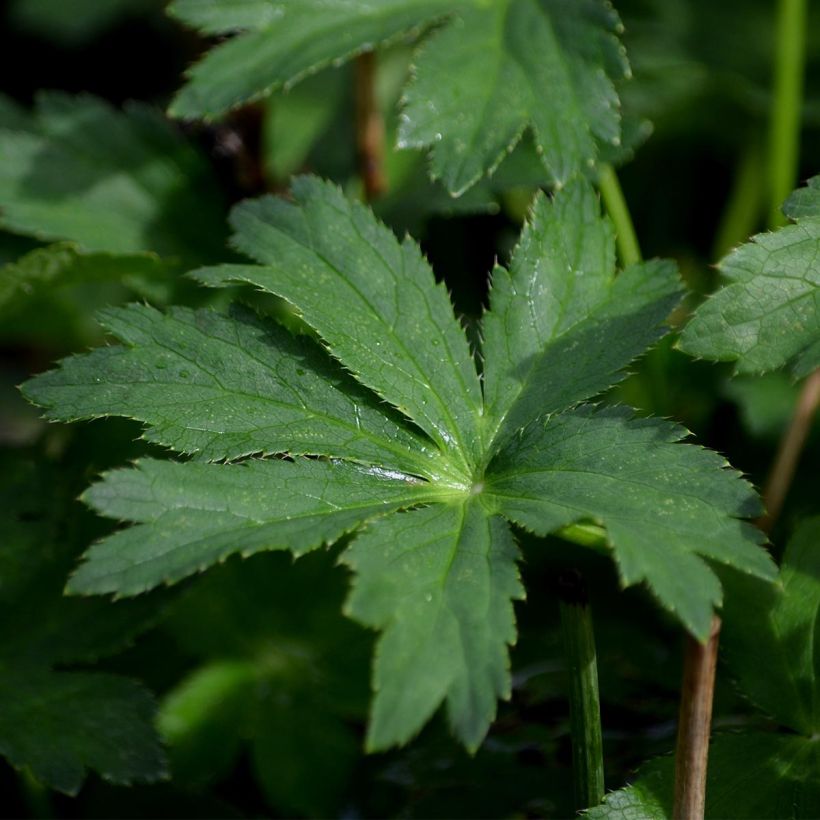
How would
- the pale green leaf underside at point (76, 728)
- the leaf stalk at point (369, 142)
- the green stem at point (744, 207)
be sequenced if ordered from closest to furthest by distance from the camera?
the pale green leaf underside at point (76, 728) → the leaf stalk at point (369, 142) → the green stem at point (744, 207)

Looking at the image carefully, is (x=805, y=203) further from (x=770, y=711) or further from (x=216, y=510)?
(x=216, y=510)

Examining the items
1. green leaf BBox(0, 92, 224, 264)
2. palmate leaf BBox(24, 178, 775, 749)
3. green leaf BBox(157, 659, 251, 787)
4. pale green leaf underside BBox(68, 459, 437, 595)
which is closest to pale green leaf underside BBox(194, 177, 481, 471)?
palmate leaf BBox(24, 178, 775, 749)

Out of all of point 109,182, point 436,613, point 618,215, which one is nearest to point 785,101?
point 618,215

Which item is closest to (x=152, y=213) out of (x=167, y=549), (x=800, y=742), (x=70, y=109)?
(x=70, y=109)

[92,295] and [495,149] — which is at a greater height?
[495,149]

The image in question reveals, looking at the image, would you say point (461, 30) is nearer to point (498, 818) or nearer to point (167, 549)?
point (167, 549)

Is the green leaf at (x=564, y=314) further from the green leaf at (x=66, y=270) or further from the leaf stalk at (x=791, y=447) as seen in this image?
the green leaf at (x=66, y=270)

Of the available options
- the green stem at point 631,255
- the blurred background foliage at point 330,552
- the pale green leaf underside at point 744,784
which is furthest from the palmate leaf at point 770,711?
the green stem at point 631,255

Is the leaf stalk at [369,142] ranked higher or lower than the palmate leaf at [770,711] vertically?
higher
